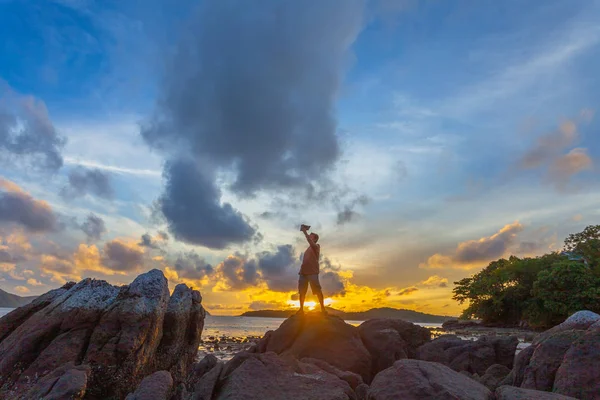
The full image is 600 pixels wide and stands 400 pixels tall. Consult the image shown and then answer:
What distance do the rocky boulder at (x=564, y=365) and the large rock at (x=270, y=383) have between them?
12.7 ft

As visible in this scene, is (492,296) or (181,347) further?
(492,296)

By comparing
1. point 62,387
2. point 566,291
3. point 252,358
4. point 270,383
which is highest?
point 566,291

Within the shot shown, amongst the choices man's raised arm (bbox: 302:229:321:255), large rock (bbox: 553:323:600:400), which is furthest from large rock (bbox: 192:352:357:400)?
man's raised arm (bbox: 302:229:321:255)

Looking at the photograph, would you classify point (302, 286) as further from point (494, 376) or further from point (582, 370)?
point (582, 370)

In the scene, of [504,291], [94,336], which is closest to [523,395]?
[94,336]

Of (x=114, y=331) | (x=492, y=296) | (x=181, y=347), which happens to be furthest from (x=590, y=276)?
(x=114, y=331)

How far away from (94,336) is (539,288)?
52.9m

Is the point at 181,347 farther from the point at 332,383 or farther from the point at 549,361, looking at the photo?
the point at 549,361

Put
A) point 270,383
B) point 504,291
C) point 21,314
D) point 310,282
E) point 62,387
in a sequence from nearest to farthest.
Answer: point 270,383
point 62,387
point 21,314
point 310,282
point 504,291

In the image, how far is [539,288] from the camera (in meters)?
50.8

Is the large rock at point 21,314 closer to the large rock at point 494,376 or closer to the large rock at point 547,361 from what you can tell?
the large rock at point 494,376

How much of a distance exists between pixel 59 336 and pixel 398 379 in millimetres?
10243

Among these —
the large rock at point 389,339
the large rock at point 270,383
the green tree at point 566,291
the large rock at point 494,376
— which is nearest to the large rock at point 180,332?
the large rock at point 270,383

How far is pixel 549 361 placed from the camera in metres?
8.61
